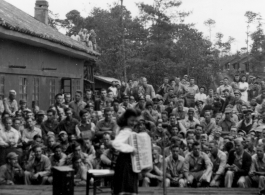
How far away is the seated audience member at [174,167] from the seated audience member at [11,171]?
10.8ft

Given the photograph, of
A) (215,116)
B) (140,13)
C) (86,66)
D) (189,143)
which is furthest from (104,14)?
(189,143)

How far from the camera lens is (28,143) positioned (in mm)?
12430

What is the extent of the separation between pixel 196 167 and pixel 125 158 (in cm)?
399

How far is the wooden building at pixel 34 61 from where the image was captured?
645 inches

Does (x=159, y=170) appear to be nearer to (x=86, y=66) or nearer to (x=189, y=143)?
(x=189, y=143)

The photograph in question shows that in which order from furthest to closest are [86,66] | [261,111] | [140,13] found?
1. [140,13]
2. [86,66]
3. [261,111]

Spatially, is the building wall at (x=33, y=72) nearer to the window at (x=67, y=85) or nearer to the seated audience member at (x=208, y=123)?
the window at (x=67, y=85)

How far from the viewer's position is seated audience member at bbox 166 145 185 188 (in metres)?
11.8

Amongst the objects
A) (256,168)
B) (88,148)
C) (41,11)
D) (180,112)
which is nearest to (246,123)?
(180,112)

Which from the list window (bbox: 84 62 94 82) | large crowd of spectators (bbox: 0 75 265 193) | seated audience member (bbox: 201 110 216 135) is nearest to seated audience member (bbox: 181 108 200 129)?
large crowd of spectators (bbox: 0 75 265 193)

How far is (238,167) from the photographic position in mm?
11742

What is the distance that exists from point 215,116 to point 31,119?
5.65 m

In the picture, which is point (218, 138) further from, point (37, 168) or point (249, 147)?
point (37, 168)

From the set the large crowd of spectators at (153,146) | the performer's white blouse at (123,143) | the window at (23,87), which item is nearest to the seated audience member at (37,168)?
the large crowd of spectators at (153,146)
